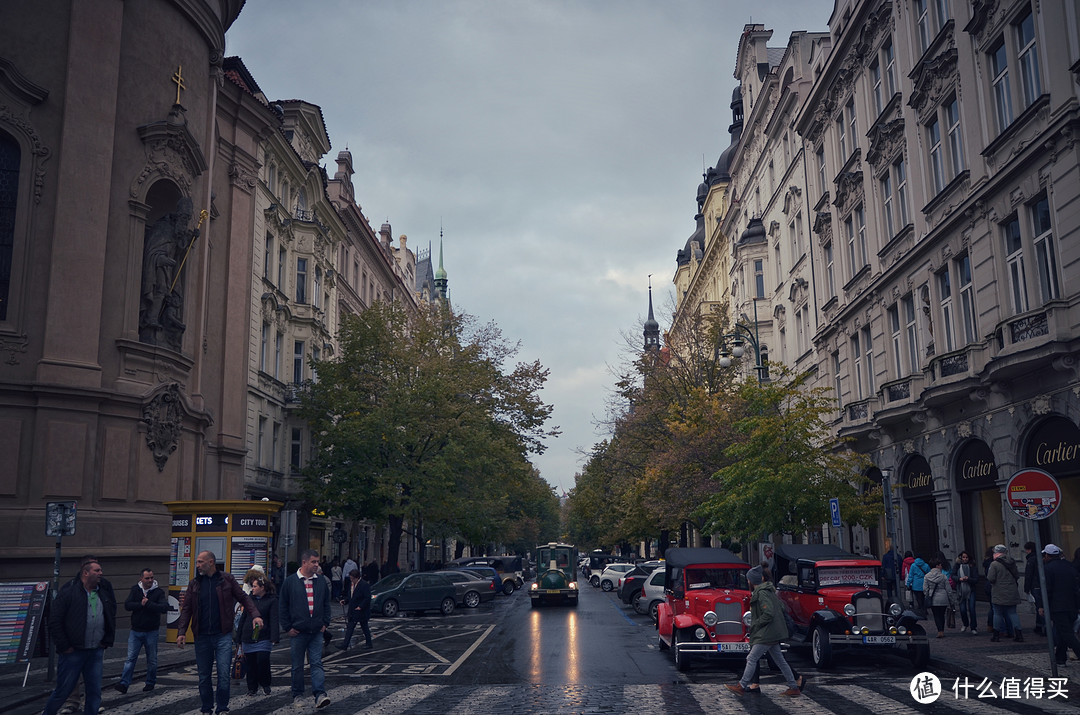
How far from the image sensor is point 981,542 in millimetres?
23703

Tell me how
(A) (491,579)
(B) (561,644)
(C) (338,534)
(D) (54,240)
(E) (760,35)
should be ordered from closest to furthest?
(B) (561,644)
(D) (54,240)
(A) (491,579)
(C) (338,534)
(E) (760,35)

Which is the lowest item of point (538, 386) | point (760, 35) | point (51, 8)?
point (538, 386)

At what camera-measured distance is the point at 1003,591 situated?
53.7ft

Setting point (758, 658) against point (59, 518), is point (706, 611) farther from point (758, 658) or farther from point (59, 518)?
point (59, 518)

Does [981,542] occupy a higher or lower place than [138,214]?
lower

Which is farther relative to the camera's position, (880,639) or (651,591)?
A: (651,591)

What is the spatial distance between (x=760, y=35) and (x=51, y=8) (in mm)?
39673

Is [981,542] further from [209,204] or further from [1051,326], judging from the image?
[209,204]

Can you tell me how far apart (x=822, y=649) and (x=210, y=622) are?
9.47 m

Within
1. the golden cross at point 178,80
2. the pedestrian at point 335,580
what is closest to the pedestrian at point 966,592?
the golden cross at point 178,80

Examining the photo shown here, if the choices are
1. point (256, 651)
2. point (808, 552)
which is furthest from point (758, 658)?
point (256, 651)

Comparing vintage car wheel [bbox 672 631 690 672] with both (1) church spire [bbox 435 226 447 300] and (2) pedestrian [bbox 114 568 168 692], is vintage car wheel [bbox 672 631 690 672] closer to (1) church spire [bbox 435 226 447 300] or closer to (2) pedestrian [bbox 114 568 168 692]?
(2) pedestrian [bbox 114 568 168 692]

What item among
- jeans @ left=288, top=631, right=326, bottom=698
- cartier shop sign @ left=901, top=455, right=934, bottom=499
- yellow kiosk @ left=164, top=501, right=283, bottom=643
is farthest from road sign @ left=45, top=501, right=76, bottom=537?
cartier shop sign @ left=901, top=455, right=934, bottom=499

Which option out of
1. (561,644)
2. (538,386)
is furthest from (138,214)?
(538,386)
